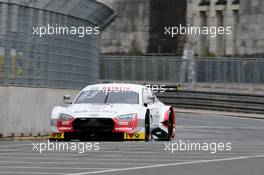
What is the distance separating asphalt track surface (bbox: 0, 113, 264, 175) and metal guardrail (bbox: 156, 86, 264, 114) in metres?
18.1

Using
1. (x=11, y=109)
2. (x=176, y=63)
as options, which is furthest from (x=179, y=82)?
(x=11, y=109)

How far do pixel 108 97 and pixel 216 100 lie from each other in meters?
26.2

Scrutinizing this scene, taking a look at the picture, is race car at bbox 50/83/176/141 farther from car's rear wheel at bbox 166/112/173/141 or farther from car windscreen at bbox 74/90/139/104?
car's rear wheel at bbox 166/112/173/141

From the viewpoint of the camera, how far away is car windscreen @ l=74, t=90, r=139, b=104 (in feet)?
62.5

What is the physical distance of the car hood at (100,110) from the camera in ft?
58.9

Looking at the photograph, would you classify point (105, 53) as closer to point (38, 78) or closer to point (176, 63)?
point (176, 63)

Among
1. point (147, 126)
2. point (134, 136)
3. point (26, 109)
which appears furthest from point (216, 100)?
point (134, 136)

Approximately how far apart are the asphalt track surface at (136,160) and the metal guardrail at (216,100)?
59.2 ft

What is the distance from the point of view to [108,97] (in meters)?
19.1

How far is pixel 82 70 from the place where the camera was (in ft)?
88.9

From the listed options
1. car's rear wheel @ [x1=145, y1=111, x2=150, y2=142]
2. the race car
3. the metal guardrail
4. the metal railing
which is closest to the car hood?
the race car

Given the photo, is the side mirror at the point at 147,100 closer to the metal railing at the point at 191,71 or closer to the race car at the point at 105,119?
the race car at the point at 105,119

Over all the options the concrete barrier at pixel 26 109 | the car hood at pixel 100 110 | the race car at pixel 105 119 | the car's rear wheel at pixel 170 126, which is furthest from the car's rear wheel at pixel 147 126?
the concrete barrier at pixel 26 109

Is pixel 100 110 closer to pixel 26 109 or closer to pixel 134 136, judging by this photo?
pixel 134 136
